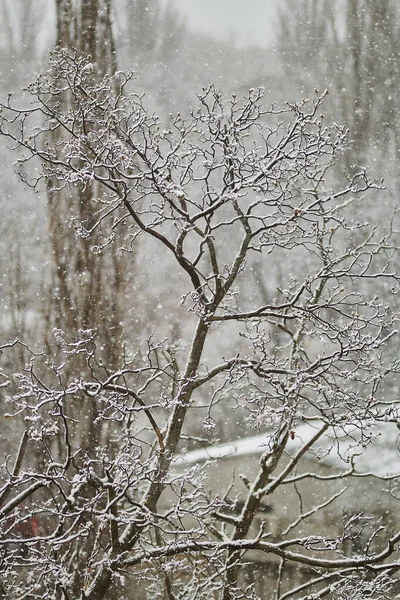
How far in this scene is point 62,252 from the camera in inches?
518

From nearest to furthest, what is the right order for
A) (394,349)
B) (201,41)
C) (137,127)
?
(137,127), (394,349), (201,41)

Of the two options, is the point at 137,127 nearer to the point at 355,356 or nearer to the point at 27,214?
the point at 355,356

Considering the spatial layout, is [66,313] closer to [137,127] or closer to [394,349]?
[394,349]

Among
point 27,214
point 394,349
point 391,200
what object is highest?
point 27,214

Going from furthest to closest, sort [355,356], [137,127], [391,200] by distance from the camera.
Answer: [391,200] < [355,356] < [137,127]

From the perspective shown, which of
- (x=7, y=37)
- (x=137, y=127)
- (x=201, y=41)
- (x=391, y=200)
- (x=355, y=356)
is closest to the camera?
(x=137, y=127)

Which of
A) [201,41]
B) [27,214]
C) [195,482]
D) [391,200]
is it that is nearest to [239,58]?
[201,41]

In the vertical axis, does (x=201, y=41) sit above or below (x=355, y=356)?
above

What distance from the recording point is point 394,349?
1209 cm

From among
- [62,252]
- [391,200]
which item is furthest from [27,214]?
[391,200]

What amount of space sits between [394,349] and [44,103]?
359 inches

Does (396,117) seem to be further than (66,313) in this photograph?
Yes

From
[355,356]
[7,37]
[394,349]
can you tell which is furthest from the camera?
[7,37]

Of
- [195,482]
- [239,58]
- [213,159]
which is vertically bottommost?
[195,482]
